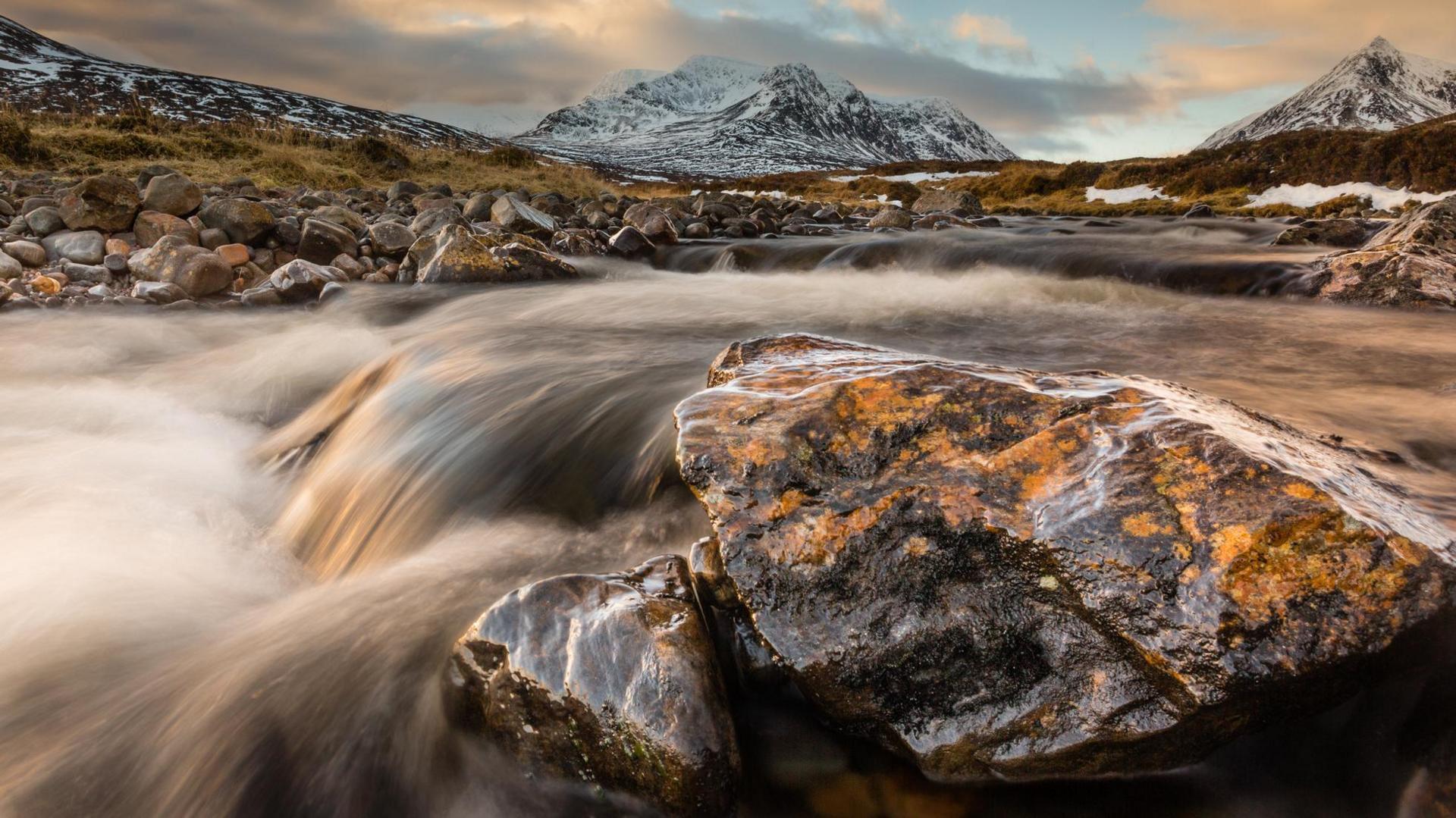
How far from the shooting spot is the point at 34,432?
188 inches

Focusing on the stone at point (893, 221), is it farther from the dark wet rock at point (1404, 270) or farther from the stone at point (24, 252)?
the stone at point (24, 252)

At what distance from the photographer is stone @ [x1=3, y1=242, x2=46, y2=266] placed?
8.16 metres

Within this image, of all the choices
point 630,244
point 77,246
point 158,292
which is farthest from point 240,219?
point 630,244

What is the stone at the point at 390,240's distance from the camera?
→ 30.7ft

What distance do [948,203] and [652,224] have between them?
528 inches

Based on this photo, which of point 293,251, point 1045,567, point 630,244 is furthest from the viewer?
point 630,244

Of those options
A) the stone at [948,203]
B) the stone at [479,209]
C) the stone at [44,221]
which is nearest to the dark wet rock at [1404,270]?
the stone at [479,209]

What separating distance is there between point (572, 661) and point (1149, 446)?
5.16 ft

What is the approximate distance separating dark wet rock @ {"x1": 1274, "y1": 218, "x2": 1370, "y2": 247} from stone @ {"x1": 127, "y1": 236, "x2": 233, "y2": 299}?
14532mm

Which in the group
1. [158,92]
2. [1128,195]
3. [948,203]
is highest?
[158,92]

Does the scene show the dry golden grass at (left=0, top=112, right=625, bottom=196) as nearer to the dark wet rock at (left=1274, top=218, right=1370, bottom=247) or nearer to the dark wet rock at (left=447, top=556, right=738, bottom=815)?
the dark wet rock at (left=447, top=556, right=738, bottom=815)

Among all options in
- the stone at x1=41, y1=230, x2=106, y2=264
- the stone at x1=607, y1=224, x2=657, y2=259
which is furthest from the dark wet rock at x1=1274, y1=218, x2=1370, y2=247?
the stone at x1=41, y1=230, x2=106, y2=264

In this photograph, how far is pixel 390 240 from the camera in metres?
9.41

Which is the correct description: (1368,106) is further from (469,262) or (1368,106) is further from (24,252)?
(24,252)
